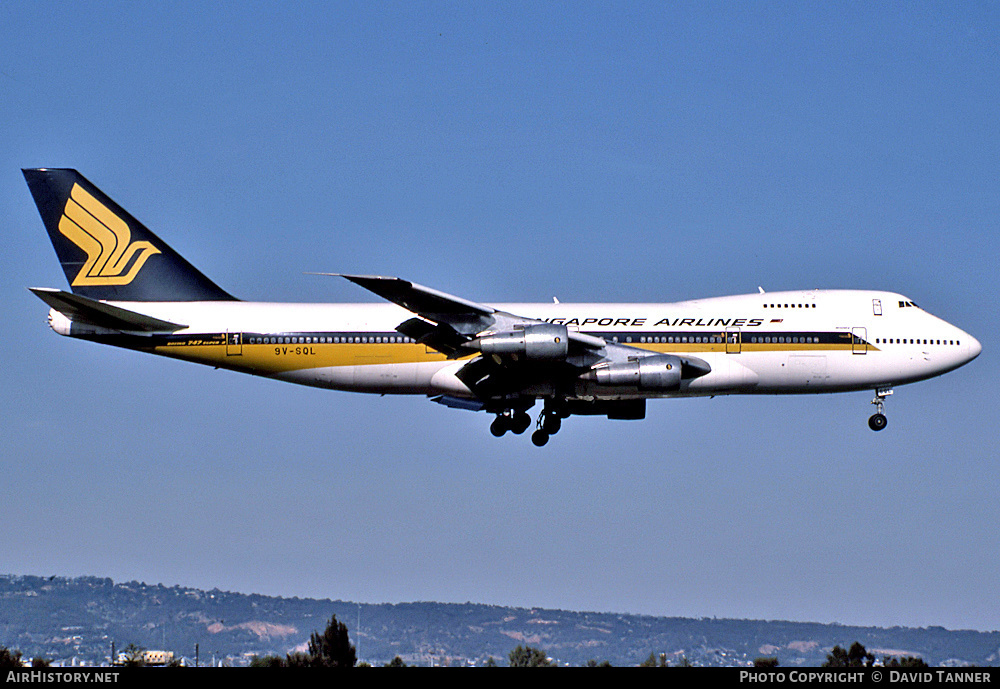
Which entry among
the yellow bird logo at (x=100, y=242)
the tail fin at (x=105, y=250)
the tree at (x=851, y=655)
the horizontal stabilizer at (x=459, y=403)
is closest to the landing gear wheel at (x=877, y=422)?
the tree at (x=851, y=655)

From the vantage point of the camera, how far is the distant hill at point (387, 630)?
120 m

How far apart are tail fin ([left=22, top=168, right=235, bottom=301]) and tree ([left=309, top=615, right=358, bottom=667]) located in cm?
1329

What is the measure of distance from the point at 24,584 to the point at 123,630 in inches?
1032

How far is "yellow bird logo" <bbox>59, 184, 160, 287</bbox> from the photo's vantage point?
41062mm

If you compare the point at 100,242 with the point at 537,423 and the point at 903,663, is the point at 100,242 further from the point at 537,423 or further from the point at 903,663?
the point at 903,663

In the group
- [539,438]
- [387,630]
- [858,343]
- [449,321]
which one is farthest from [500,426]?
[387,630]

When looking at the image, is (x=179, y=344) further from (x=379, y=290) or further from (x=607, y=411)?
(x=607, y=411)

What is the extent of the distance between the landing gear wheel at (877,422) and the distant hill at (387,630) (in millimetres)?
52789

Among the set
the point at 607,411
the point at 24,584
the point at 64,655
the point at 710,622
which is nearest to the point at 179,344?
the point at 607,411

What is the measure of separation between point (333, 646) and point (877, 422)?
22066mm

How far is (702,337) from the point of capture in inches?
1542

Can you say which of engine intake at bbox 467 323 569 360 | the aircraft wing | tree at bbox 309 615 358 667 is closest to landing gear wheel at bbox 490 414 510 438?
the aircraft wing

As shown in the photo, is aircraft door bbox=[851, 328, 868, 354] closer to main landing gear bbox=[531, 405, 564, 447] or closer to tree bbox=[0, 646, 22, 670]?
main landing gear bbox=[531, 405, 564, 447]

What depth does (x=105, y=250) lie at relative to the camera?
4141 cm
